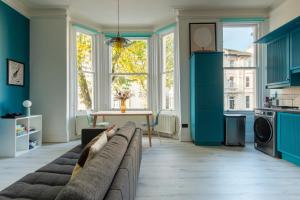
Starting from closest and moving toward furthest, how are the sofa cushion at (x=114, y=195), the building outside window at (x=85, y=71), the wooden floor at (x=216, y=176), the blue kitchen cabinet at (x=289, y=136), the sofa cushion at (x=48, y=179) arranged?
1. the sofa cushion at (x=114, y=195)
2. the sofa cushion at (x=48, y=179)
3. the wooden floor at (x=216, y=176)
4. the blue kitchen cabinet at (x=289, y=136)
5. the building outside window at (x=85, y=71)

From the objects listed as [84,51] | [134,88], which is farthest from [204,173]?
[84,51]

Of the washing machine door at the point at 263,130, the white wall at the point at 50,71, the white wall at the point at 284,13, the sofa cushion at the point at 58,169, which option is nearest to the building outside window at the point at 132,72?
the white wall at the point at 50,71

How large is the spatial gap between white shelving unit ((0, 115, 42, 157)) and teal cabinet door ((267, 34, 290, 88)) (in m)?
4.91

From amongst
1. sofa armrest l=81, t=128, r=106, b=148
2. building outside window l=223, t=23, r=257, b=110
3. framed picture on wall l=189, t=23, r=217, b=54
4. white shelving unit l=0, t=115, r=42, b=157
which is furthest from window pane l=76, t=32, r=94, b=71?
building outside window l=223, t=23, r=257, b=110

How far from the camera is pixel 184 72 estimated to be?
5.19 m

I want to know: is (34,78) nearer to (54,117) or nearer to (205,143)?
(54,117)

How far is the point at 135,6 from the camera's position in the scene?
4816 mm

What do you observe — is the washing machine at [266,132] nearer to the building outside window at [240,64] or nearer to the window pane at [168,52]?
the building outside window at [240,64]

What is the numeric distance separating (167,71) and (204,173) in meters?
3.35

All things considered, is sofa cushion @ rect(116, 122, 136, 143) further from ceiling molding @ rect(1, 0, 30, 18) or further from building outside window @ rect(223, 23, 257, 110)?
ceiling molding @ rect(1, 0, 30, 18)

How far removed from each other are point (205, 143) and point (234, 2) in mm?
3134

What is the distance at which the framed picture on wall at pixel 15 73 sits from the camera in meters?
4.24

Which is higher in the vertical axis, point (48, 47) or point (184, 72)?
point (48, 47)

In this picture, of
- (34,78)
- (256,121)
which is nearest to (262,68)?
(256,121)
